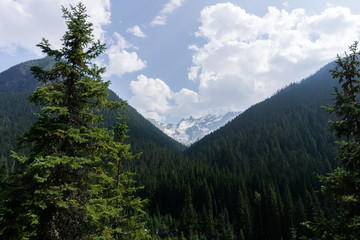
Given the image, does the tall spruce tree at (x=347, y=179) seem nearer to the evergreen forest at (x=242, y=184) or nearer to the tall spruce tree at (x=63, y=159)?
the evergreen forest at (x=242, y=184)

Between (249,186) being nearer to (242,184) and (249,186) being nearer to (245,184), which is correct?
(245,184)

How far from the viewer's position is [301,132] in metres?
172

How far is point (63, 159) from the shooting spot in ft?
25.1

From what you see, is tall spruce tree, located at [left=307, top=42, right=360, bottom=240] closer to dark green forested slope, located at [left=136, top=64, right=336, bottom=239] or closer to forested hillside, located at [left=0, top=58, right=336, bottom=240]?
forested hillside, located at [left=0, top=58, right=336, bottom=240]

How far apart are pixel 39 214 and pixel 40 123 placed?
3734mm

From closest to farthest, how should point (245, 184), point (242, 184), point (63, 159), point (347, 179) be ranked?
point (63, 159)
point (347, 179)
point (242, 184)
point (245, 184)

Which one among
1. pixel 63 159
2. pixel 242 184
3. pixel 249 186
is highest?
pixel 63 159

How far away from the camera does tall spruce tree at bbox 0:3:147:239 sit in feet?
23.6

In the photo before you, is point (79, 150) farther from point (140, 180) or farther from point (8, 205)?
point (140, 180)

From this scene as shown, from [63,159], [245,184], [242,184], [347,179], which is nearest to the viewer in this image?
[63,159]

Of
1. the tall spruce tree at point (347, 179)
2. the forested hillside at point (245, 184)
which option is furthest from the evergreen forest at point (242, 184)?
the tall spruce tree at point (347, 179)

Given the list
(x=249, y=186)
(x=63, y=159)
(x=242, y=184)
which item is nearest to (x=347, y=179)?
(x=63, y=159)

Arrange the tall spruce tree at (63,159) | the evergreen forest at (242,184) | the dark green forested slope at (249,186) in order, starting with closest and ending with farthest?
the tall spruce tree at (63,159), the evergreen forest at (242,184), the dark green forested slope at (249,186)

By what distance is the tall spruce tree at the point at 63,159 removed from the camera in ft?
23.6
